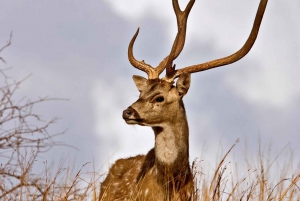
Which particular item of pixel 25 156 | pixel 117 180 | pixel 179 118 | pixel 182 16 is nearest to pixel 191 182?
pixel 179 118

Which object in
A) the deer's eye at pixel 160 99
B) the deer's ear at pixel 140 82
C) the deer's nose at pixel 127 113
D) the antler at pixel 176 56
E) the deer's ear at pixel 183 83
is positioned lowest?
the deer's nose at pixel 127 113

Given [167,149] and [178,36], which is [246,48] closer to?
[178,36]

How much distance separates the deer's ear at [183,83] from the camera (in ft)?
19.1

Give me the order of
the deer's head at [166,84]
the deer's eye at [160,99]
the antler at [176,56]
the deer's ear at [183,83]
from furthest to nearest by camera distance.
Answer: the antler at [176,56] < the deer's ear at [183,83] < the deer's eye at [160,99] < the deer's head at [166,84]

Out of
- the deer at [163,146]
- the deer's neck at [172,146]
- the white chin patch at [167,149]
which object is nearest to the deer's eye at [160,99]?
the deer at [163,146]

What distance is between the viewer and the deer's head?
5.45m

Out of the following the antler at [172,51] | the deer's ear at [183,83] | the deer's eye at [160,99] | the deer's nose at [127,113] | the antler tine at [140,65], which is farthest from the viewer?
the antler tine at [140,65]

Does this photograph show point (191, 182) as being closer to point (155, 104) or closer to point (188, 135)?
point (188, 135)

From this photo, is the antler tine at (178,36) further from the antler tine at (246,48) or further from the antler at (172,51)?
the antler tine at (246,48)

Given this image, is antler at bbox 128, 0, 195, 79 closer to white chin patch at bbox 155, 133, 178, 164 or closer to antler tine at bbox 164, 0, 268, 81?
antler tine at bbox 164, 0, 268, 81

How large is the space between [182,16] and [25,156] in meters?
3.44

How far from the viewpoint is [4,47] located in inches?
255

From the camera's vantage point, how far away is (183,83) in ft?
19.1

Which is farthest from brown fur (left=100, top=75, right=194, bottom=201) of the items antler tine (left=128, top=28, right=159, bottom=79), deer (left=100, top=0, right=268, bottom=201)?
antler tine (left=128, top=28, right=159, bottom=79)
